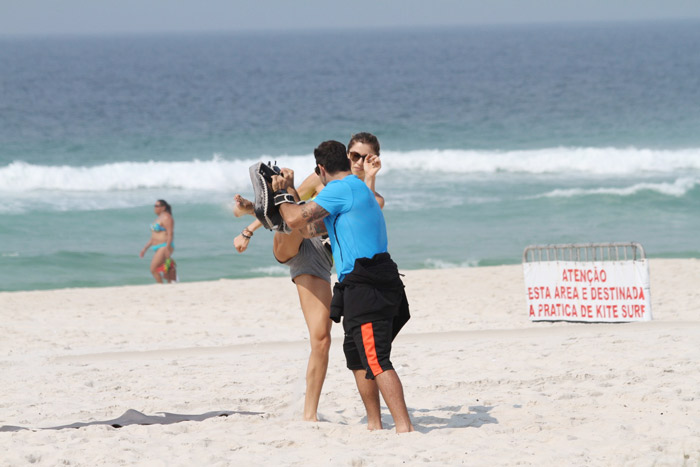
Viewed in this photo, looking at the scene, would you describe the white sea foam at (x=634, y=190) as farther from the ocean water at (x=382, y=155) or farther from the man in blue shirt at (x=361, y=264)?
the man in blue shirt at (x=361, y=264)

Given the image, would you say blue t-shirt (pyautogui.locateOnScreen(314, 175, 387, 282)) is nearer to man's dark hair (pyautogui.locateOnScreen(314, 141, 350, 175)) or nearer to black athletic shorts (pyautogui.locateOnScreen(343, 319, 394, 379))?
man's dark hair (pyautogui.locateOnScreen(314, 141, 350, 175))

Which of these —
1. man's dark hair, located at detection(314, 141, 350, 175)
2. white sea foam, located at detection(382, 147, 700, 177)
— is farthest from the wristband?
white sea foam, located at detection(382, 147, 700, 177)

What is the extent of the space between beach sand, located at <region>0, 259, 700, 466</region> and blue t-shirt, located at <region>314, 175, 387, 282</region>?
3.16 feet

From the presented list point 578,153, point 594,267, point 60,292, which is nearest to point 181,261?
point 60,292

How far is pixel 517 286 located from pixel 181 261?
7.07 metres

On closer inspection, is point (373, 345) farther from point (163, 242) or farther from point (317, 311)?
point (163, 242)


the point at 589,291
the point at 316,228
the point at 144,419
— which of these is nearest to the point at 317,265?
the point at 316,228

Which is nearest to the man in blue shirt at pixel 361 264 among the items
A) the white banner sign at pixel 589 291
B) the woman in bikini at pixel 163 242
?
the white banner sign at pixel 589 291

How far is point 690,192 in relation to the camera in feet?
75.3

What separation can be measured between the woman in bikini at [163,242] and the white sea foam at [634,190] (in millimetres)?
11874

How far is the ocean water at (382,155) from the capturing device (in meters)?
18.2

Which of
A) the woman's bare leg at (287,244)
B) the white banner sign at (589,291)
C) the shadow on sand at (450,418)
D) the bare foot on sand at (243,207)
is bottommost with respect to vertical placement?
the shadow on sand at (450,418)

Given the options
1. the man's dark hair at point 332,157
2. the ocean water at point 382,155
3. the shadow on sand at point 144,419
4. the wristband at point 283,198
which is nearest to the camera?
the wristband at point 283,198

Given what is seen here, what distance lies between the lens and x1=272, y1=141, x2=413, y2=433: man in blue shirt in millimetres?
4734
